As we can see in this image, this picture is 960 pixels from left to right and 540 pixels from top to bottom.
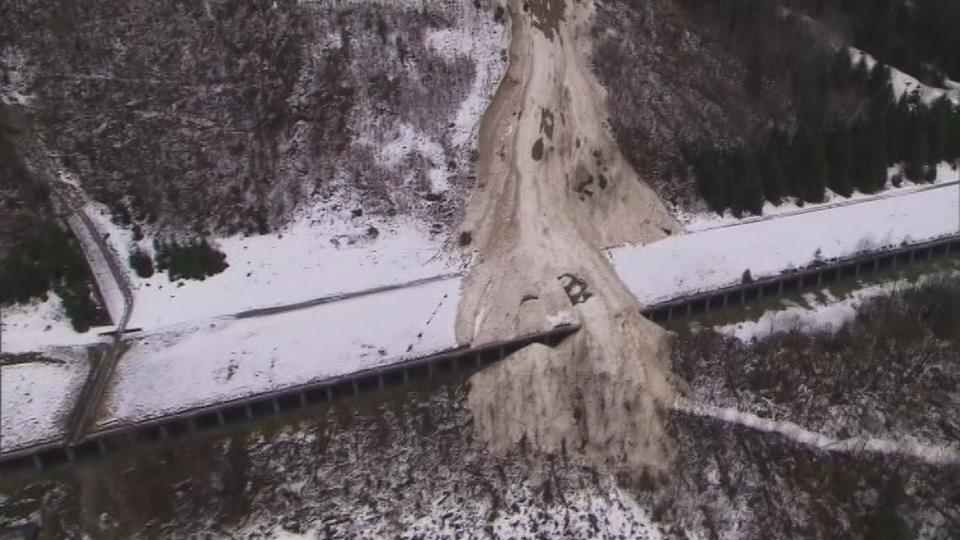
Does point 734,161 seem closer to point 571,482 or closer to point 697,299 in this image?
point 697,299

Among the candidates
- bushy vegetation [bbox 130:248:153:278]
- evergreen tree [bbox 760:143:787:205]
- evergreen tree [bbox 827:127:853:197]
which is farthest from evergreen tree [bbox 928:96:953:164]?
bushy vegetation [bbox 130:248:153:278]

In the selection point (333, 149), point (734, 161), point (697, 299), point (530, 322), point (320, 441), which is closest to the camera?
point (320, 441)

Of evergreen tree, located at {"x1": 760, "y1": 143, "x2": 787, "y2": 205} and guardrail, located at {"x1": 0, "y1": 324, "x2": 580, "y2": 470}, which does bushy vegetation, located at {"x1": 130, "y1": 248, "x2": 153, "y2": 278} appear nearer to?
guardrail, located at {"x1": 0, "y1": 324, "x2": 580, "y2": 470}

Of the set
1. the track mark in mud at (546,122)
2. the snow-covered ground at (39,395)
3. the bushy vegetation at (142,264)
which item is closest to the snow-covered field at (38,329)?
the snow-covered ground at (39,395)

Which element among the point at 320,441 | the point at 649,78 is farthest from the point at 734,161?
the point at 320,441

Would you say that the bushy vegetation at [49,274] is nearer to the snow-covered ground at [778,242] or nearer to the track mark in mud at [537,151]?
the track mark in mud at [537,151]

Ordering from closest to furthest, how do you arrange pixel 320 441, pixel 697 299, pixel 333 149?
pixel 320 441, pixel 697 299, pixel 333 149
